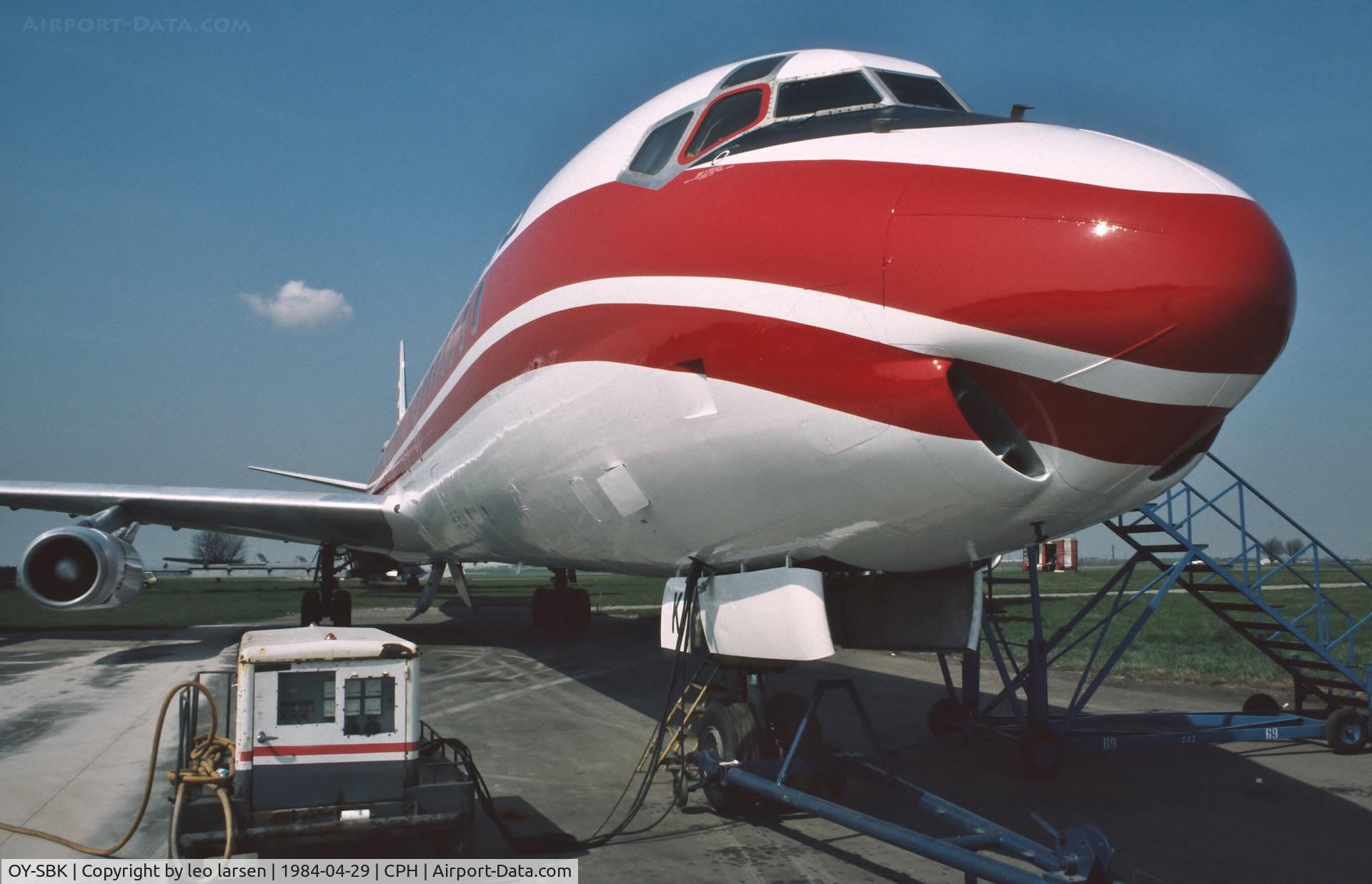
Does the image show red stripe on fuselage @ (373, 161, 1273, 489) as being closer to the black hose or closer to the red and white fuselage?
the red and white fuselage

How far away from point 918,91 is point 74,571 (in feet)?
39.4

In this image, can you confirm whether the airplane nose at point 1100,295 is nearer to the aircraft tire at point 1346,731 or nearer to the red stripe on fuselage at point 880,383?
the red stripe on fuselage at point 880,383

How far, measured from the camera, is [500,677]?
13.9 m

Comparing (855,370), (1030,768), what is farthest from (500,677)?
(855,370)

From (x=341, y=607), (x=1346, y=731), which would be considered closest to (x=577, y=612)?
(x=341, y=607)

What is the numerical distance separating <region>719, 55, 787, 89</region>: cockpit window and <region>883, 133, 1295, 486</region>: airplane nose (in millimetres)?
1792

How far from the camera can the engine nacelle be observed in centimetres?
1238

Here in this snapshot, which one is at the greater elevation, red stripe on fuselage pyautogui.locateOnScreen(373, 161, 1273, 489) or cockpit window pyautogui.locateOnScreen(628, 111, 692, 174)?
cockpit window pyautogui.locateOnScreen(628, 111, 692, 174)

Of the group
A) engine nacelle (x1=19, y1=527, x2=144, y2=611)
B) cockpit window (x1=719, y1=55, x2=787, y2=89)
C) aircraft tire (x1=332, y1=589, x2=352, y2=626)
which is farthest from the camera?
aircraft tire (x1=332, y1=589, x2=352, y2=626)

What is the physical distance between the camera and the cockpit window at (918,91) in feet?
16.8

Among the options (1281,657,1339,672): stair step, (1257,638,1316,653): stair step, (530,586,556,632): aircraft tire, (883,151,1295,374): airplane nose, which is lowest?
(530,586,556,632): aircraft tire

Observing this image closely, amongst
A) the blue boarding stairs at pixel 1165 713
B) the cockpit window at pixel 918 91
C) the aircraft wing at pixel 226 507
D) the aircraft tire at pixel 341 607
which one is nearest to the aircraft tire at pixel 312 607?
the aircraft tire at pixel 341 607

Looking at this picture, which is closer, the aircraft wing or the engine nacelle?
the engine nacelle

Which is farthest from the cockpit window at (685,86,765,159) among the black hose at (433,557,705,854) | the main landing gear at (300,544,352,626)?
the main landing gear at (300,544,352,626)
